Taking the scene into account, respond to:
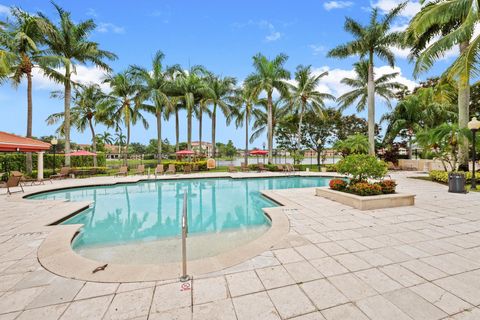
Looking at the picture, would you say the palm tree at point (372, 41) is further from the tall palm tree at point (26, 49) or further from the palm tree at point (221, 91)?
the tall palm tree at point (26, 49)

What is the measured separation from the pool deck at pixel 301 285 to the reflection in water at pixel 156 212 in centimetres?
172

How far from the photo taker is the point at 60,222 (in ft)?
19.6

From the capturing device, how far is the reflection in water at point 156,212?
5.88m

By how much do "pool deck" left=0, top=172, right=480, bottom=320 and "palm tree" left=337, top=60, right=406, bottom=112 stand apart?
19.9 m

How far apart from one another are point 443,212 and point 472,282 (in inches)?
176

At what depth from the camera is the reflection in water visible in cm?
588

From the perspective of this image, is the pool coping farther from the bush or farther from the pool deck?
the bush

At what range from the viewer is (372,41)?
1705 cm

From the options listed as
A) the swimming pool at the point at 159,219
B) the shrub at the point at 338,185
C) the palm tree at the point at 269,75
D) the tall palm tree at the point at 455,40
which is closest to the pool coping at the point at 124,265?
the swimming pool at the point at 159,219

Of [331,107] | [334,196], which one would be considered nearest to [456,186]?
[334,196]

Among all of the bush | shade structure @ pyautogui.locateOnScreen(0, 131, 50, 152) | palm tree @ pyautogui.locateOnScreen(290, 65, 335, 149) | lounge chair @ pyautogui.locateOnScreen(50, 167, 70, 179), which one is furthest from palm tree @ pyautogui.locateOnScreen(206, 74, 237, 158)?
the bush

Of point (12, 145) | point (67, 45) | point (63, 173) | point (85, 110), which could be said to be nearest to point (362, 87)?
point (67, 45)

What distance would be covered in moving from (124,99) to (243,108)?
472 inches

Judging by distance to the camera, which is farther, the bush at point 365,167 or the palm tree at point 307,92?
the palm tree at point 307,92
